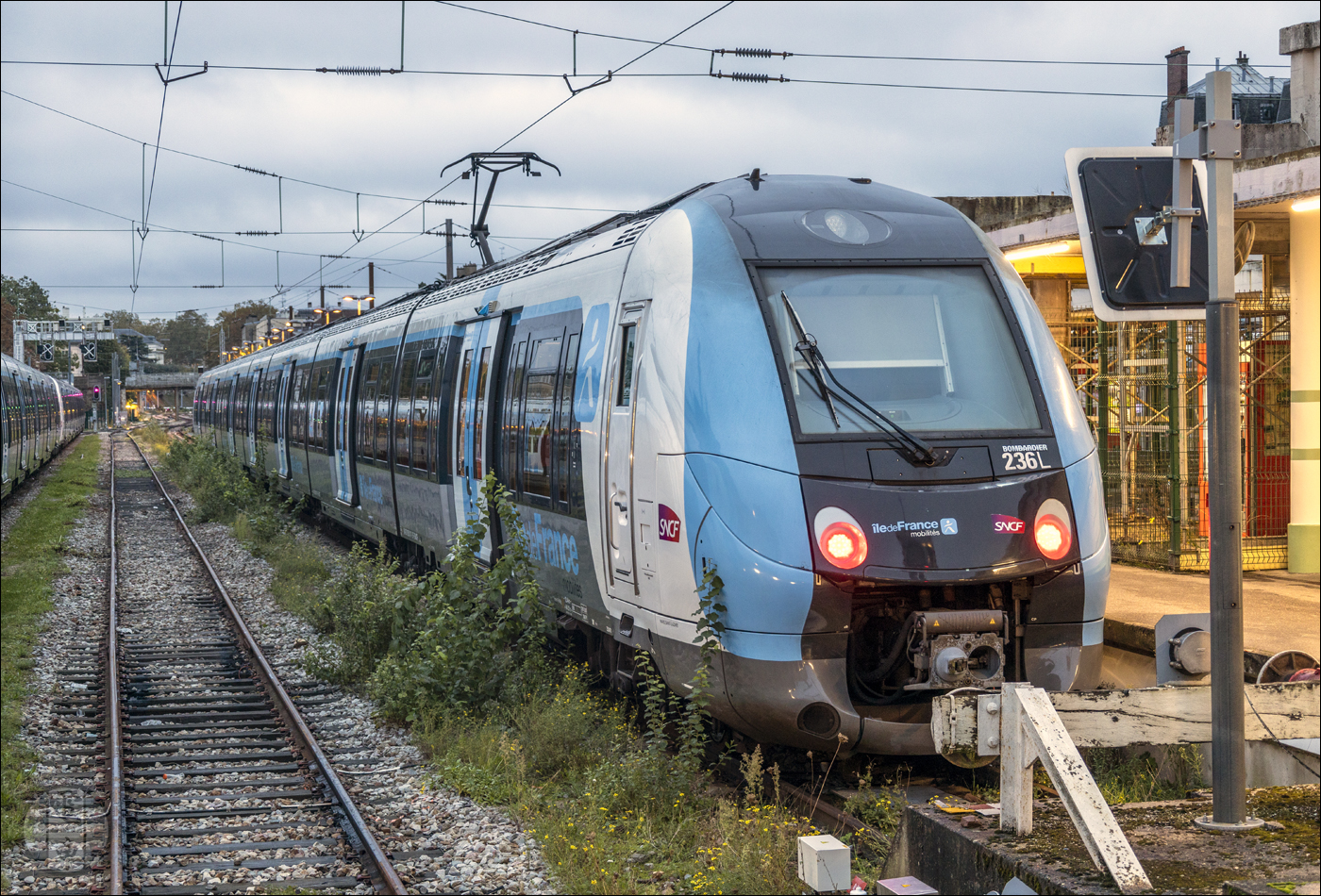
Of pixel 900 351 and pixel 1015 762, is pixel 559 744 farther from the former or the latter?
pixel 1015 762

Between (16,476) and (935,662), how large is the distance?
27835mm

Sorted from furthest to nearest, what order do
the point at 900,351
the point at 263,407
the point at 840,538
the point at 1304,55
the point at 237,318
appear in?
the point at 237,318 < the point at 263,407 < the point at 1304,55 < the point at 900,351 < the point at 840,538

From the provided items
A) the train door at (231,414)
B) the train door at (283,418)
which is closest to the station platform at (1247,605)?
the train door at (283,418)

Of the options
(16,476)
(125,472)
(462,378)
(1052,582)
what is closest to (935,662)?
(1052,582)

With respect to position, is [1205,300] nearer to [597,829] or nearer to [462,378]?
[597,829]

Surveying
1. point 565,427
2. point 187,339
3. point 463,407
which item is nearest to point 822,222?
point 565,427

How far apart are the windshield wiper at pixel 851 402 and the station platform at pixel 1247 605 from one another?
276cm

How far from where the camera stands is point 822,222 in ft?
25.2

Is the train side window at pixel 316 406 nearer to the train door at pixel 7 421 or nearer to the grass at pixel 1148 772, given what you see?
the train door at pixel 7 421

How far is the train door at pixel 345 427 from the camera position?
18078 mm

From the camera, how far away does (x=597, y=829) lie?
6.88 meters

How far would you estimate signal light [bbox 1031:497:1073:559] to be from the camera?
22.2 ft

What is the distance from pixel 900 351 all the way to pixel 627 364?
1.68 metres

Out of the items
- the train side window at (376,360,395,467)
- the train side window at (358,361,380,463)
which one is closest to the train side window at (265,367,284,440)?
the train side window at (358,361,380,463)
